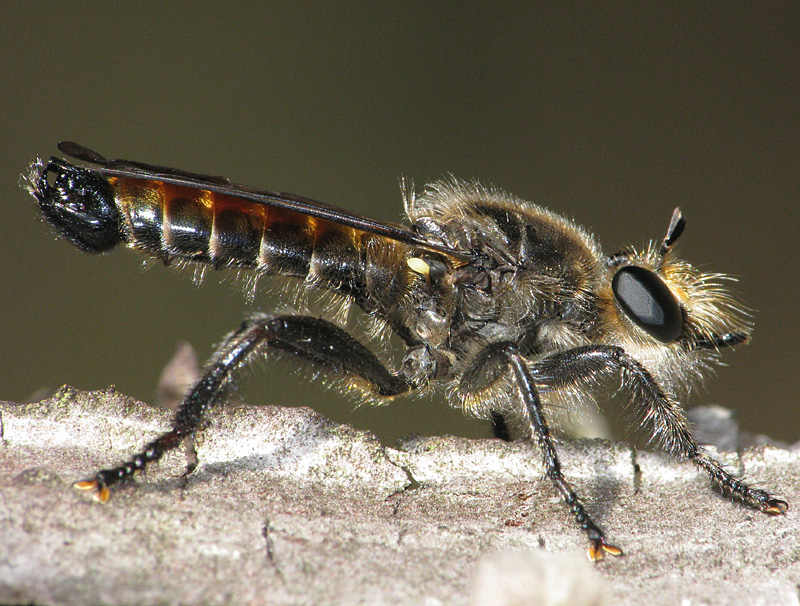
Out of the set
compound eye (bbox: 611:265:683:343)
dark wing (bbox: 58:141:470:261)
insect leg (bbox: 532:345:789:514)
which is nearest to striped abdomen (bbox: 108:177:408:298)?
dark wing (bbox: 58:141:470:261)

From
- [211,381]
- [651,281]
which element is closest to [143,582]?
[211,381]

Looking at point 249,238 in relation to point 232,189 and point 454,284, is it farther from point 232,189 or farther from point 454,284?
point 454,284

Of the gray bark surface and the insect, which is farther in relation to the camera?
the insect

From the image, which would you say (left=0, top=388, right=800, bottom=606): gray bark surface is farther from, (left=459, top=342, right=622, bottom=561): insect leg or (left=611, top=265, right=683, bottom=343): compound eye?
(left=611, top=265, right=683, bottom=343): compound eye

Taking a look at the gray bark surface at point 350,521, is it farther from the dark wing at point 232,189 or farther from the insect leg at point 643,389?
the dark wing at point 232,189

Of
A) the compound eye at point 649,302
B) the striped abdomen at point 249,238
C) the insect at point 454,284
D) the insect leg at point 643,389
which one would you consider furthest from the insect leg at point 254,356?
the compound eye at point 649,302

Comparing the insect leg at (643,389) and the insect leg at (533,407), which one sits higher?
the insect leg at (643,389)
